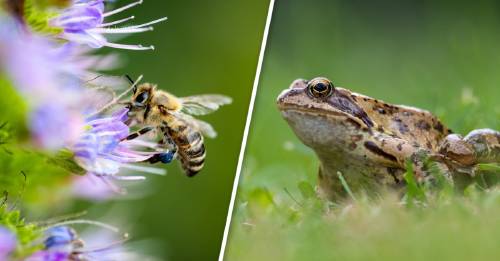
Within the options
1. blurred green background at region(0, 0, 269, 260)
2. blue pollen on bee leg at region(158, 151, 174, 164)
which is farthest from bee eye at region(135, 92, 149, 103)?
blurred green background at region(0, 0, 269, 260)

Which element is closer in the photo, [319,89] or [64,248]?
[64,248]

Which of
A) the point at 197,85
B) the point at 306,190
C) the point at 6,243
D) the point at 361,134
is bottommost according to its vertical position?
the point at 6,243

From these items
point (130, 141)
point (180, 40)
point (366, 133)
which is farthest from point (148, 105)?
point (180, 40)

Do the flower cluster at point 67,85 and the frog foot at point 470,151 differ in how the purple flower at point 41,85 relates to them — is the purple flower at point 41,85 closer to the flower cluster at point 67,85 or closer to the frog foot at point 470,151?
the flower cluster at point 67,85

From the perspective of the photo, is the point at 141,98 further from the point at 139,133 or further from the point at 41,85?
the point at 41,85

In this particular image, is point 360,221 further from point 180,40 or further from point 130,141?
point 180,40

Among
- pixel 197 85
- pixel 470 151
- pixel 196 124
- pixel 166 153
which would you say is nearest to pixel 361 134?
pixel 470 151

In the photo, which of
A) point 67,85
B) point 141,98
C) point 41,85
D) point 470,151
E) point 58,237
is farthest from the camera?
point 470,151
